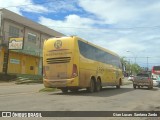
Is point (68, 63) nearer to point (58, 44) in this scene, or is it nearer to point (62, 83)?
point (62, 83)

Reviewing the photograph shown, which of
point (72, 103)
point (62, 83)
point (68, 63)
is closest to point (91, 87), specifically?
point (62, 83)

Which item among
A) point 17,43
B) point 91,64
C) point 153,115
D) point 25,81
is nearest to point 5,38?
point 17,43

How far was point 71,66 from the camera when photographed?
68.2 feet

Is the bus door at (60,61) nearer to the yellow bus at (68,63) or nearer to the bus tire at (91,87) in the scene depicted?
the yellow bus at (68,63)

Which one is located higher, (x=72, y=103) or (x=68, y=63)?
(x=68, y=63)

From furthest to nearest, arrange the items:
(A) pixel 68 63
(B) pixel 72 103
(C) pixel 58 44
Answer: (C) pixel 58 44
(A) pixel 68 63
(B) pixel 72 103

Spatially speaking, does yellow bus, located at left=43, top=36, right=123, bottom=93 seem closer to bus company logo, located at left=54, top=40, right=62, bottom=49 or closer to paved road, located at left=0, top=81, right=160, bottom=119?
bus company logo, located at left=54, top=40, right=62, bottom=49

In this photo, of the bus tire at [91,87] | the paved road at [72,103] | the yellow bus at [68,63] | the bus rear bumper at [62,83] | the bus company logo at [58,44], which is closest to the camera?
the paved road at [72,103]

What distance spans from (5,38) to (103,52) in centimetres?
1898

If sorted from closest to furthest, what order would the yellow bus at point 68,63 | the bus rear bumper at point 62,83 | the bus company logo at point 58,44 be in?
the bus rear bumper at point 62,83 < the yellow bus at point 68,63 < the bus company logo at point 58,44

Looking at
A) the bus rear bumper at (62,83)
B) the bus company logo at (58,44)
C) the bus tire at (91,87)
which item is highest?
the bus company logo at (58,44)

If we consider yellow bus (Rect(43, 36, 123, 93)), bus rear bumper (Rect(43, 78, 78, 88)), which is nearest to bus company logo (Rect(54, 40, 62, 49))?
yellow bus (Rect(43, 36, 123, 93))

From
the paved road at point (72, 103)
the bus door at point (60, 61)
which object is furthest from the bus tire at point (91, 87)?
the paved road at point (72, 103)

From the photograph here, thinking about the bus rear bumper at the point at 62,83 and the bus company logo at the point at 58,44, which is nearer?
the bus rear bumper at the point at 62,83
